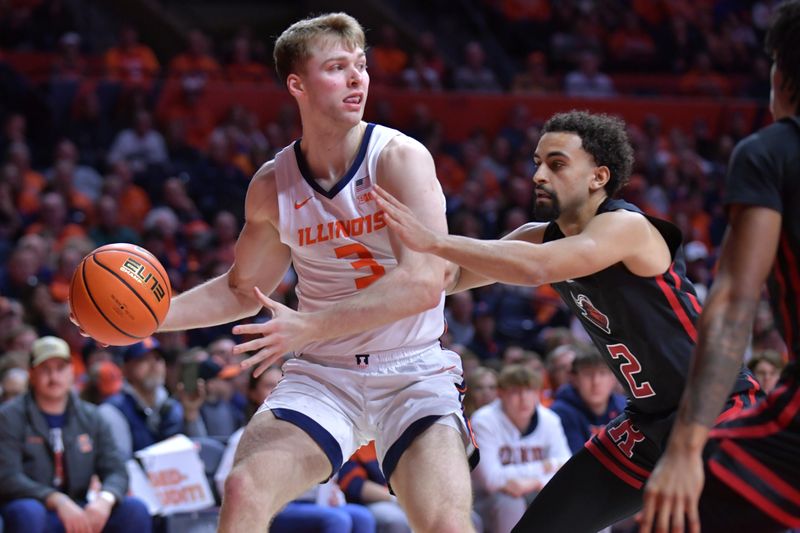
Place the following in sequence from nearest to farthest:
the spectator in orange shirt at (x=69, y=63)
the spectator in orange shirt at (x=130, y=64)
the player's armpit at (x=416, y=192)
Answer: the player's armpit at (x=416, y=192)
the spectator in orange shirt at (x=69, y=63)
the spectator in orange shirt at (x=130, y=64)

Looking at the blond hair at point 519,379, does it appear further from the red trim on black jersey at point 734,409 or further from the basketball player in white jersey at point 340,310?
the red trim on black jersey at point 734,409

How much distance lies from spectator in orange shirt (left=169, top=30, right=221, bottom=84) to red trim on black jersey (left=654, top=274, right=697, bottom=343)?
33.1 feet

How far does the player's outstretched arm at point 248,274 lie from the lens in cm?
466

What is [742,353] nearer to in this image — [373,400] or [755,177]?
[755,177]

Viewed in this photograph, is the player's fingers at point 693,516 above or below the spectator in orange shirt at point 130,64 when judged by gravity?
below

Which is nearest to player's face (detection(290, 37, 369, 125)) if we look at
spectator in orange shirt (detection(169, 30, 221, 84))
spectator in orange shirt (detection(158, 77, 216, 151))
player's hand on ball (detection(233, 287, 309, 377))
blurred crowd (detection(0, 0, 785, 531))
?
player's hand on ball (detection(233, 287, 309, 377))

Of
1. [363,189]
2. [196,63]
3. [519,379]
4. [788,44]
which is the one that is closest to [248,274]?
[363,189]

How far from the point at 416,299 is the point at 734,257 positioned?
4.56ft

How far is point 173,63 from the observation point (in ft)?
45.8

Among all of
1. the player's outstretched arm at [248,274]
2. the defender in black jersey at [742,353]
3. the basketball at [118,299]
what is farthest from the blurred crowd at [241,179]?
the defender in black jersey at [742,353]

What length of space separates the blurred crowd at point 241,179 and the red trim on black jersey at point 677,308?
367 centimetres

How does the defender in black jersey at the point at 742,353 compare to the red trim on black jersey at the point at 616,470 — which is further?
the red trim on black jersey at the point at 616,470

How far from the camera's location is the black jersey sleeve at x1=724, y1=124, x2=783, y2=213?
2883mm

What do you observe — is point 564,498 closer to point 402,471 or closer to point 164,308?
point 402,471
